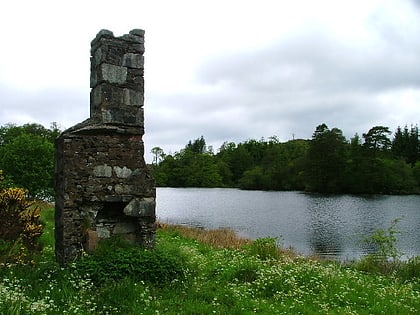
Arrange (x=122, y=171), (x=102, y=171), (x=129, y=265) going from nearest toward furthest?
(x=129, y=265) < (x=102, y=171) < (x=122, y=171)

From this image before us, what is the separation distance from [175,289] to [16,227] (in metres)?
3.75

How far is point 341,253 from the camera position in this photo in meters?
19.6

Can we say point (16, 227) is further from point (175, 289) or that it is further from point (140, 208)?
point (175, 289)

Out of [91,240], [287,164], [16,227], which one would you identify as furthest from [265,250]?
[287,164]

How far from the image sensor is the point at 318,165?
7988cm

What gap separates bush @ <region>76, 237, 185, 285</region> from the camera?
7.23 meters

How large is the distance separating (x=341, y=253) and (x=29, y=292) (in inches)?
633

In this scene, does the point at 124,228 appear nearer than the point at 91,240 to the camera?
No

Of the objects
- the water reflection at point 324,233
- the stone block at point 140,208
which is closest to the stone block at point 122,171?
the stone block at point 140,208

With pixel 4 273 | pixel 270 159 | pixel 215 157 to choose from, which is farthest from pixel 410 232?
pixel 215 157

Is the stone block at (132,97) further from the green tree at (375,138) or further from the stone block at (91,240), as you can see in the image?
the green tree at (375,138)

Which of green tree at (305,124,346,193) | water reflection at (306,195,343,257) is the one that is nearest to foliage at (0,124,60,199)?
water reflection at (306,195,343,257)

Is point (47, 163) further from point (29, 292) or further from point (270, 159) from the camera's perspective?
point (270, 159)

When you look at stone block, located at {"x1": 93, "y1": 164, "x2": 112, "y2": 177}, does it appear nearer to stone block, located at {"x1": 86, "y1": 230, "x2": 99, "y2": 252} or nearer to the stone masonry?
the stone masonry
